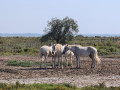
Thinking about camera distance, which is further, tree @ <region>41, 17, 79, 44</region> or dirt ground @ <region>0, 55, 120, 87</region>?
A: tree @ <region>41, 17, 79, 44</region>

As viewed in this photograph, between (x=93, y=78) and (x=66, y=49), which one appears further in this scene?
(x=66, y=49)

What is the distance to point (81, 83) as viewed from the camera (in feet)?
55.2

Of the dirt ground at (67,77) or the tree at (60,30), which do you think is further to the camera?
the tree at (60,30)

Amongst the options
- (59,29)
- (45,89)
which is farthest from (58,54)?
(59,29)

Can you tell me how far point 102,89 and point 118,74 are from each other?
6.39 meters

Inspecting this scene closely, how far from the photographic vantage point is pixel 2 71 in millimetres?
21406

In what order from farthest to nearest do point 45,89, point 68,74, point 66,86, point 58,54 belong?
point 58,54
point 68,74
point 66,86
point 45,89

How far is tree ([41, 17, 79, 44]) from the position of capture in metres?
44.8

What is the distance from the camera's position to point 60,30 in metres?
44.8

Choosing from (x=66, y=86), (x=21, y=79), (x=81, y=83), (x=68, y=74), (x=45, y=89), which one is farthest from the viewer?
(x=68, y=74)

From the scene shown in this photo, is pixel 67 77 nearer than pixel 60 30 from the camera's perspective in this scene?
Yes

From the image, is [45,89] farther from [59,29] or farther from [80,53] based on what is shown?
[59,29]

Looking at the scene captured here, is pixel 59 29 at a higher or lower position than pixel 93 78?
higher

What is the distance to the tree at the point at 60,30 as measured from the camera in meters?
44.8
